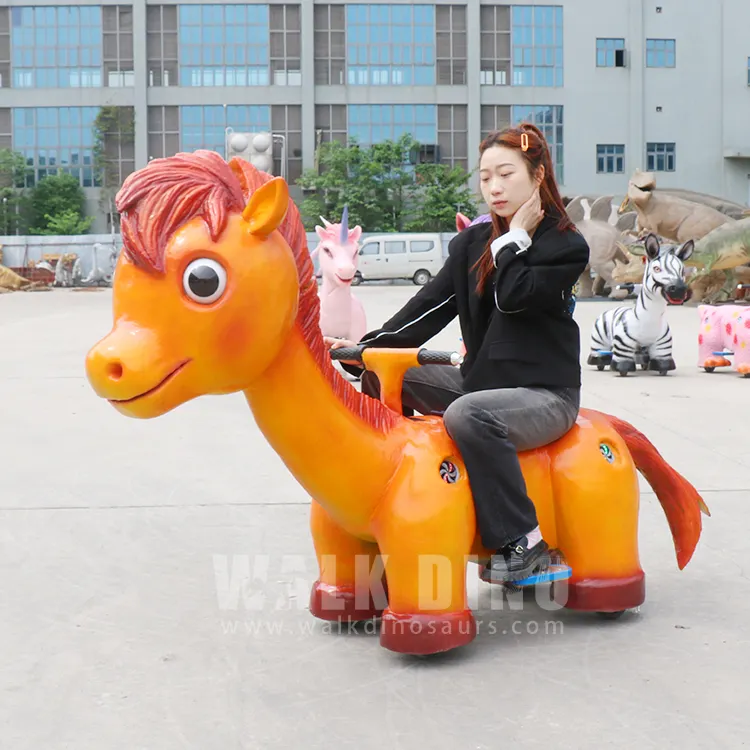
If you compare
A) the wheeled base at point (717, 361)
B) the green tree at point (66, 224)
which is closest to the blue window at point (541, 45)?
the green tree at point (66, 224)

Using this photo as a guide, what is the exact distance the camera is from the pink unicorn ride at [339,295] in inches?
364

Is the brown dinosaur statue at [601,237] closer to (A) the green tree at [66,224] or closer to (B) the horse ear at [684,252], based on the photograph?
(B) the horse ear at [684,252]

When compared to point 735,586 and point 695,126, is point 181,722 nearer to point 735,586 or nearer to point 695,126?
point 735,586

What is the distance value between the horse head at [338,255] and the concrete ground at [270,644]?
12.1 ft

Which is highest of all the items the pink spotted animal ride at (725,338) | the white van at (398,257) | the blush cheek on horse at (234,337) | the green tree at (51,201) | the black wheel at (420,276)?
the green tree at (51,201)

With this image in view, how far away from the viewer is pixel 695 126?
44375mm

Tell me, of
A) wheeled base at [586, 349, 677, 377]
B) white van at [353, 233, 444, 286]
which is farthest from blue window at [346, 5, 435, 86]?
wheeled base at [586, 349, 677, 377]

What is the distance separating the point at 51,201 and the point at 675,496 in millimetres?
43219

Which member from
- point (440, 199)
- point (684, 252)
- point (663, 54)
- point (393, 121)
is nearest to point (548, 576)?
point (684, 252)

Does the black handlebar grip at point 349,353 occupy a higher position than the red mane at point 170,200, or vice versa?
the red mane at point 170,200

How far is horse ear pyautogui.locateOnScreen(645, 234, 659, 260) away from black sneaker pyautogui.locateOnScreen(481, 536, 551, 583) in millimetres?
7136

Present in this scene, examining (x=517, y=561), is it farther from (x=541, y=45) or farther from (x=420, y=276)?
(x=541, y=45)

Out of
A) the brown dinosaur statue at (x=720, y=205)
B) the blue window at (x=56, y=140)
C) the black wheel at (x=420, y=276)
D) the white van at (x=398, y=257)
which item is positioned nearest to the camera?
the brown dinosaur statue at (x=720, y=205)

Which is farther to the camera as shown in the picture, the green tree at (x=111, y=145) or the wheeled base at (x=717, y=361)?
the green tree at (x=111, y=145)
